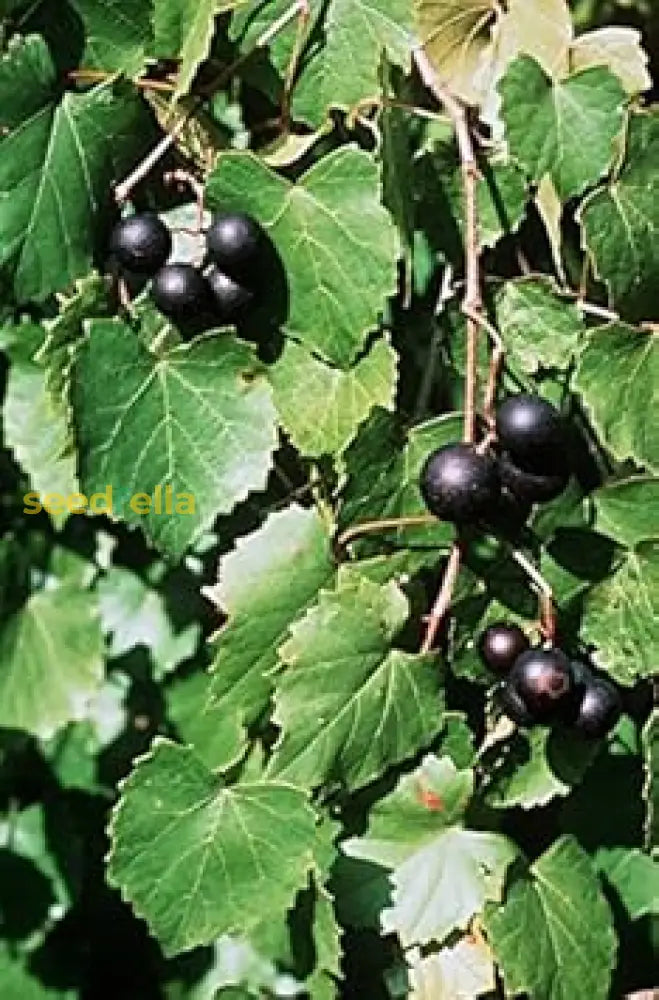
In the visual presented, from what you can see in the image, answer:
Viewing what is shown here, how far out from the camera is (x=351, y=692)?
1346 millimetres

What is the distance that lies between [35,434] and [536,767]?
1.76 ft

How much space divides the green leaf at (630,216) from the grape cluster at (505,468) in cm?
12

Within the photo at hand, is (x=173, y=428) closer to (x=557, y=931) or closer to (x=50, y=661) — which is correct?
(x=557, y=931)

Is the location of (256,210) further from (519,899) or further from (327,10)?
(519,899)

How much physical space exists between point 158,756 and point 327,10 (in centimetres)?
50

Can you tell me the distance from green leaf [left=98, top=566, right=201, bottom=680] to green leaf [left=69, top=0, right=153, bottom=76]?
0.70 metres

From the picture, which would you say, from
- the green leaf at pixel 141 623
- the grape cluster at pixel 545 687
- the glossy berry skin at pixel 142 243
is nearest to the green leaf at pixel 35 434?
the green leaf at pixel 141 623

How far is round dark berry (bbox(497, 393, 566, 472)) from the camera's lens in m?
1.26

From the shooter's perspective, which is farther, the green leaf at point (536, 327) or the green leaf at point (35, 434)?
the green leaf at point (35, 434)

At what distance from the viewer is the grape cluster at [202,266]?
1.30 meters

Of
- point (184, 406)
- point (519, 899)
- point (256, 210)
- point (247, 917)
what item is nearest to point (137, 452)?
point (184, 406)

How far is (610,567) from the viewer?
139cm

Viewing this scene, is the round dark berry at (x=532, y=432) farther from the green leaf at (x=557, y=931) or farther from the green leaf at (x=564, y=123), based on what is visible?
the green leaf at (x=557, y=931)

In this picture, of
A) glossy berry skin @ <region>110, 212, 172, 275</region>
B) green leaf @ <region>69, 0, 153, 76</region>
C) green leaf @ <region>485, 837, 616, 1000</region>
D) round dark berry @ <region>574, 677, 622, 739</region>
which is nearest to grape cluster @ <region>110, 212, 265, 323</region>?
glossy berry skin @ <region>110, 212, 172, 275</region>
